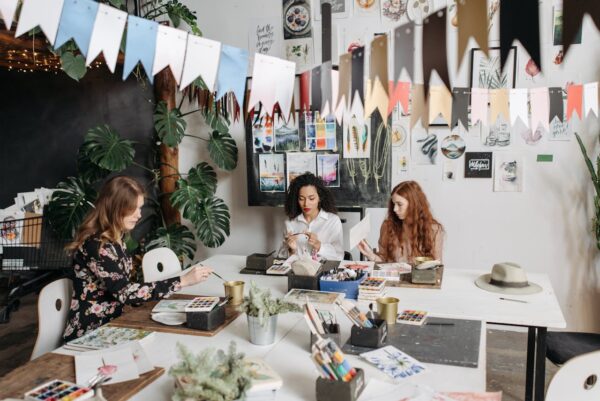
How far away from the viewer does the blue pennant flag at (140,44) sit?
1.76 m

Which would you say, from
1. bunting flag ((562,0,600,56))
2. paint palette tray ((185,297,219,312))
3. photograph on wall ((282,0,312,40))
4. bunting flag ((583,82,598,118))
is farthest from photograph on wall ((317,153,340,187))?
bunting flag ((562,0,600,56))

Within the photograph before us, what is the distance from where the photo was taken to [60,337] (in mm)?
2213

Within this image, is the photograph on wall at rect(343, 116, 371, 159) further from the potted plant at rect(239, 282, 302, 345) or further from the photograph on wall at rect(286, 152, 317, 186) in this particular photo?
the potted plant at rect(239, 282, 302, 345)

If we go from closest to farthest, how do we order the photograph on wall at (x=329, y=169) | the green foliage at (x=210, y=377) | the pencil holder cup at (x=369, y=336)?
the green foliage at (x=210, y=377), the pencil holder cup at (x=369, y=336), the photograph on wall at (x=329, y=169)

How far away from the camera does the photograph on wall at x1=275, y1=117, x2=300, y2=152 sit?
391 cm

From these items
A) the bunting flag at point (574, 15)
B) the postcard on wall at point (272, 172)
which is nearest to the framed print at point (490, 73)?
the postcard on wall at point (272, 172)

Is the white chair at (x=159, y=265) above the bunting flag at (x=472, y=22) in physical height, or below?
below

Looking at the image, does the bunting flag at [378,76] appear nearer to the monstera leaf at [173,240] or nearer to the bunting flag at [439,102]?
the bunting flag at [439,102]

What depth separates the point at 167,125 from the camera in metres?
3.93

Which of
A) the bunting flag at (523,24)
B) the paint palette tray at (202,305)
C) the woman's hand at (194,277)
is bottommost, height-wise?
the paint palette tray at (202,305)

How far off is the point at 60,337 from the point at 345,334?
120cm

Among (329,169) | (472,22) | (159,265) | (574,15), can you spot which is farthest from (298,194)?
(574,15)

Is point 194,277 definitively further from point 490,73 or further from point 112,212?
point 490,73

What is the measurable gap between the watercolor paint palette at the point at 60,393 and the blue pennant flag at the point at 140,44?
951 mm
